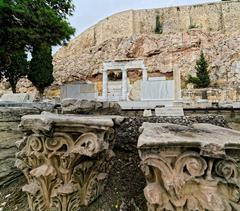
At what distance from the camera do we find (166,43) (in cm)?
3362

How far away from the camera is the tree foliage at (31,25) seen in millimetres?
7292

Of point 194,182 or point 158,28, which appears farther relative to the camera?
point 158,28

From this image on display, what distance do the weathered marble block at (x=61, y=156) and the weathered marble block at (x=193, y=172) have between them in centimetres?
44

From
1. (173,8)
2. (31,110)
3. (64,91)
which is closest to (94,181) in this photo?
(31,110)

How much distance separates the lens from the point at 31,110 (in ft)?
12.2

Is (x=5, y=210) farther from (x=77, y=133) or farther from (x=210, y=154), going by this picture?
(x=210, y=154)

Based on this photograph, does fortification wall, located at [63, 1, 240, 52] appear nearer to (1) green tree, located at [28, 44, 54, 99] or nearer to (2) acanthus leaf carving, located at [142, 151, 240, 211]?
(1) green tree, located at [28, 44, 54, 99]

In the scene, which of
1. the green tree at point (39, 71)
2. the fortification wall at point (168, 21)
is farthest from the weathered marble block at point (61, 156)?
the fortification wall at point (168, 21)

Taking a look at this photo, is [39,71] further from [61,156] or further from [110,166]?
[61,156]

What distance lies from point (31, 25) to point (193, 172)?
7382mm

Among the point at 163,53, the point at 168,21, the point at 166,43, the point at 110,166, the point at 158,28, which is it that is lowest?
the point at 110,166

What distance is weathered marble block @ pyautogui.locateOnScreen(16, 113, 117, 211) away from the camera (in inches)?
74.4

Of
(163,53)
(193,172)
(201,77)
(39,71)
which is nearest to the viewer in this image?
(193,172)

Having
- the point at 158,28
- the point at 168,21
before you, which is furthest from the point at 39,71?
the point at 168,21
